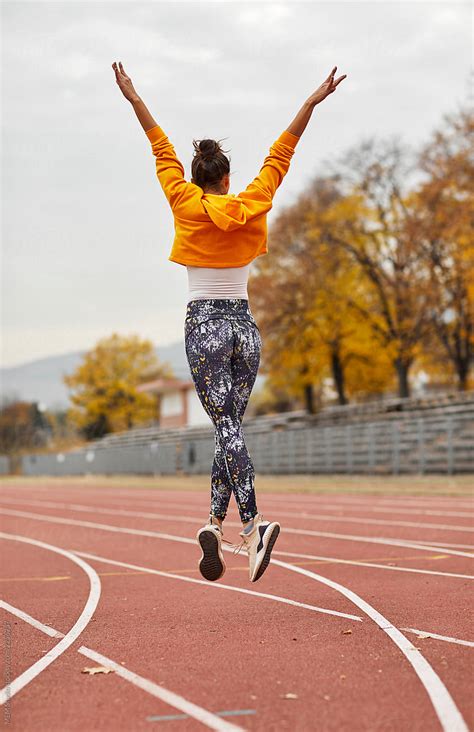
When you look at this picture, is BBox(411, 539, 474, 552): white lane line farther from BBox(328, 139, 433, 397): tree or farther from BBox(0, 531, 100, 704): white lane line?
BBox(328, 139, 433, 397): tree

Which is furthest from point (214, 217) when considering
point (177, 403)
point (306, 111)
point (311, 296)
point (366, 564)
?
point (177, 403)

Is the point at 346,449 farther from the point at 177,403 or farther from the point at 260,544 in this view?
the point at 177,403

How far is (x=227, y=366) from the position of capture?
5.79 meters

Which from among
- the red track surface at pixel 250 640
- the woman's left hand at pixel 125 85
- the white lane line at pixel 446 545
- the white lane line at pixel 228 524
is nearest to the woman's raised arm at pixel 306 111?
the woman's left hand at pixel 125 85

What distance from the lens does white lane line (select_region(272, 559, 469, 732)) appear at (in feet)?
12.5

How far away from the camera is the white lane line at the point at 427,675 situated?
3811mm

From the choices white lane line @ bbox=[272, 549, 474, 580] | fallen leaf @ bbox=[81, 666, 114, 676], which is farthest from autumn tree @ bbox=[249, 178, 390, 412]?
fallen leaf @ bbox=[81, 666, 114, 676]

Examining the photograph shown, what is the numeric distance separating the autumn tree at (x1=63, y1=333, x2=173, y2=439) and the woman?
84218 mm

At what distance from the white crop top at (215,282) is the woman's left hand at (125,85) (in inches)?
41.7

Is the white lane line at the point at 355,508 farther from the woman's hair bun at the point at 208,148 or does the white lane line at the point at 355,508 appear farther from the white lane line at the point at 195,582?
the woman's hair bun at the point at 208,148

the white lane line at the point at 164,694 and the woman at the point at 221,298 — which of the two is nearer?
the white lane line at the point at 164,694

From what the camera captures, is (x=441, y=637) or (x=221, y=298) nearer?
(x=441, y=637)

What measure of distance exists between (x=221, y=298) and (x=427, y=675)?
89.3 inches

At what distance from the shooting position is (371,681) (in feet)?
14.7
